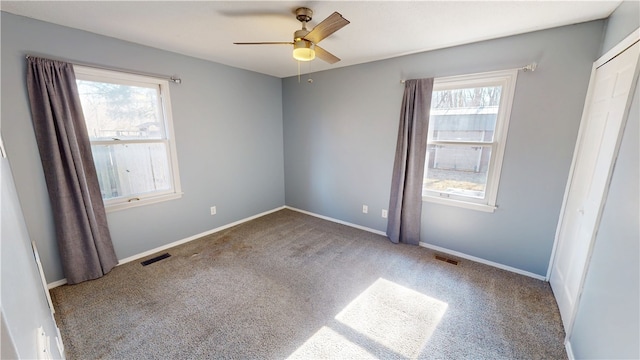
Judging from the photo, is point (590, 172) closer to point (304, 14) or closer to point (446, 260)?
point (446, 260)

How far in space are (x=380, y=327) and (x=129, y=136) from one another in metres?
3.11

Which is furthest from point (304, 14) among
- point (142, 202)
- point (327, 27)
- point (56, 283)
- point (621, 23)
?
point (56, 283)

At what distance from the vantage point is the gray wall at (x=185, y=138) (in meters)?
1.95

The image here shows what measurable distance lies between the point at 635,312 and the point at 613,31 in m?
1.96

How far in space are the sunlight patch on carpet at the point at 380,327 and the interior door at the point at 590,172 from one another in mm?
945

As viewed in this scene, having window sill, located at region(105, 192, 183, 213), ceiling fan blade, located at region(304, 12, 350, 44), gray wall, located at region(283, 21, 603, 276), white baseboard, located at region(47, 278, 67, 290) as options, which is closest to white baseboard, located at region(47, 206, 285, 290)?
white baseboard, located at region(47, 278, 67, 290)

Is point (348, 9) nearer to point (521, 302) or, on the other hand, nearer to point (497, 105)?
point (497, 105)

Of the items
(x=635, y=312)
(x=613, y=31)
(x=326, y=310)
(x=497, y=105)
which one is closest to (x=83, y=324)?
(x=326, y=310)

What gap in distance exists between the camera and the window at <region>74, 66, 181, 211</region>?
236cm

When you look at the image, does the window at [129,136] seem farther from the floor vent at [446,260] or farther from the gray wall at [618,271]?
the gray wall at [618,271]

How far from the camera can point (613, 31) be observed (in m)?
1.74

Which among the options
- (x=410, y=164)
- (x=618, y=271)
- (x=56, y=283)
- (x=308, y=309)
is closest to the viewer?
(x=618, y=271)

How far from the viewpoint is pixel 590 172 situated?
5.85ft

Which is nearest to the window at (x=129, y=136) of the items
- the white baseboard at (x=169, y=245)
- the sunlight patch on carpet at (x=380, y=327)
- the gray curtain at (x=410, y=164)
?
the white baseboard at (x=169, y=245)
